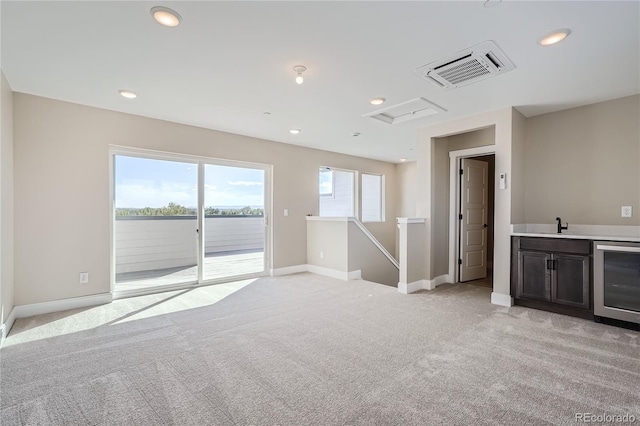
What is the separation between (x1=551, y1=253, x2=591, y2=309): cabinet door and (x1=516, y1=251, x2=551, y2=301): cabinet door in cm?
7

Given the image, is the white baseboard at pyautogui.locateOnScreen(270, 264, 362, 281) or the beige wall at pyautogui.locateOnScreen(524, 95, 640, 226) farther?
the white baseboard at pyautogui.locateOnScreen(270, 264, 362, 281)

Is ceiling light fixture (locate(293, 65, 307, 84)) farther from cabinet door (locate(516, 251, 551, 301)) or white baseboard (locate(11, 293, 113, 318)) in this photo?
white baseboard (locate(11, 293, 113, 318))

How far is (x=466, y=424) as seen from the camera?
5.43ft

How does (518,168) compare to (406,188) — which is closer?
(518,168)

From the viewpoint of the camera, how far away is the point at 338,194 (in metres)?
7.54

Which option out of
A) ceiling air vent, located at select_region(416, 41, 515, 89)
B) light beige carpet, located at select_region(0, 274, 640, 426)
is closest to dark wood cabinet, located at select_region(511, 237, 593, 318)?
light beige carpet, located at select_region(0, 274, 640, 426)

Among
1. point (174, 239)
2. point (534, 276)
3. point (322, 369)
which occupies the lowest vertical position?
point (322, 369)

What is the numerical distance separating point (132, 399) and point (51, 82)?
322 cm

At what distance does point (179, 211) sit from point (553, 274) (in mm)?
5106

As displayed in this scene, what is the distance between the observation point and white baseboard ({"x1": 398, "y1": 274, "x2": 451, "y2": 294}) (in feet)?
14.4

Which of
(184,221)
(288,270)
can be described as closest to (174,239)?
(184,221)

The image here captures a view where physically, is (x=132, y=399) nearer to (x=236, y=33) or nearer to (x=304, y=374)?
(x=304, y=374)

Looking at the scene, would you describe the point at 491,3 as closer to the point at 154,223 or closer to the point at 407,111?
the point at 407,111

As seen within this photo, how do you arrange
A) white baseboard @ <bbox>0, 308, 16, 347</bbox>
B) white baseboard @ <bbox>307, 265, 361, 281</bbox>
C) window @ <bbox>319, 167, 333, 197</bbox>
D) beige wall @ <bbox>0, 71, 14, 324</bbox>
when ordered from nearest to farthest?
white baseboard @ <bbox>0, 308, 16, 347</bbox>
beige wall @ <bbox>0, 71, 14, 324</bbox>
white baseboard @ <bbox>307, 265, 361, 281</bbox>
window @ <bbox>319, 167, 333, 197</bbox>
